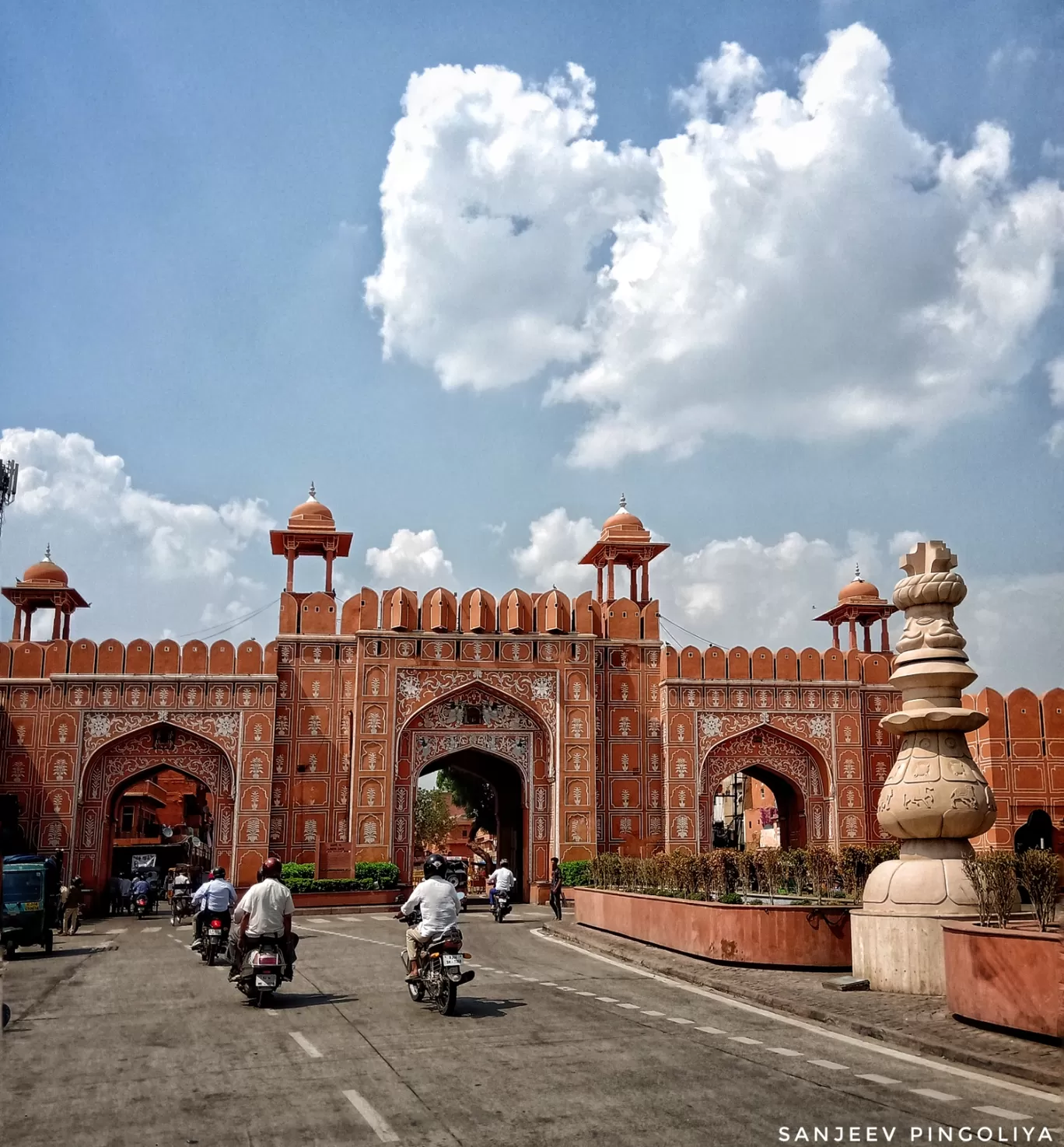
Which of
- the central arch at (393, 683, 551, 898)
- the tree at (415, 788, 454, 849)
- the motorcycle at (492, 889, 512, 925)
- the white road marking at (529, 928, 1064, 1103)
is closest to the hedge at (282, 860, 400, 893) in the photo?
the central arch at (393, 683, 551, 898)

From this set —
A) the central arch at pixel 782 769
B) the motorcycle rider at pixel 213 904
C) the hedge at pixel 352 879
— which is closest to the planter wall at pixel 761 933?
the motorcycle rider at pixel 213 904

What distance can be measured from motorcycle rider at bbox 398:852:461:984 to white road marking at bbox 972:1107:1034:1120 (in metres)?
4.02

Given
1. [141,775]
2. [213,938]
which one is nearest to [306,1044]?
[213,938]

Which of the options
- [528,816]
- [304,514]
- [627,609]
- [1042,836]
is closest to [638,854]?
[528,816]

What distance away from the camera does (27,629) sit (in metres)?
27.5

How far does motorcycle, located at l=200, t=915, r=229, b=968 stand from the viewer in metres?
12.3

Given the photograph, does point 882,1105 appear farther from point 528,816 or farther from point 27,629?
point 27,629

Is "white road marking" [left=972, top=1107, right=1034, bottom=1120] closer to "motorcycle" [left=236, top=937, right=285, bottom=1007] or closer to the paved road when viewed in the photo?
the paved road

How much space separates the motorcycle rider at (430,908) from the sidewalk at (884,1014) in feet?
8.60

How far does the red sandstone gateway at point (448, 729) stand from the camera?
23906mm

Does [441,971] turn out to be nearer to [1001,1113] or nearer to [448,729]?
[1001,1113]

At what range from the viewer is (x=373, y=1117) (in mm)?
5359

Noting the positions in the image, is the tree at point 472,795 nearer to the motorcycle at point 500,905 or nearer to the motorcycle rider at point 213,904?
the motorcycle at point 500,905

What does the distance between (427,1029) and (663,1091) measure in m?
2.35
